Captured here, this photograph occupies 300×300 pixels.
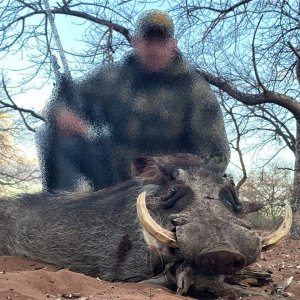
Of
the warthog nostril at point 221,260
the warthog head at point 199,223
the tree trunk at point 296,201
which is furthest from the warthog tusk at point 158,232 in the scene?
the tree trunk at point 296,201

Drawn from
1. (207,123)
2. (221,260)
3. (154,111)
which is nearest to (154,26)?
(154,111)

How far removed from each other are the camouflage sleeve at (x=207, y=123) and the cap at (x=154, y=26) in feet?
1.93

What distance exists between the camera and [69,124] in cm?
529

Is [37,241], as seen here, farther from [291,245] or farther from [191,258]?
[291,245]

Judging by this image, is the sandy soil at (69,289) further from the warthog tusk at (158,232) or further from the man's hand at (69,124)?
the man's hand at (69,124)

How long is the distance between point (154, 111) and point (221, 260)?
8.44ft

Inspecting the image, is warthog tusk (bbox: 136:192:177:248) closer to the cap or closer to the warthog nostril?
the warthog nostril

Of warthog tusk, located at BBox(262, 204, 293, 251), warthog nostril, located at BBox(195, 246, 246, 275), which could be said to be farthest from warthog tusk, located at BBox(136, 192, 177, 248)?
warthog tusk, located at BBox(262, 204, 293, 251)

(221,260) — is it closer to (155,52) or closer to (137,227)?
(137,227)

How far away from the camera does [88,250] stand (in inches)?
149

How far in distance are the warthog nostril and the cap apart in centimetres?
314

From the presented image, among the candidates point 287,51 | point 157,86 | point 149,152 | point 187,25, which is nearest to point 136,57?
point 157,86

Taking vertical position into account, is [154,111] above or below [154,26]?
below

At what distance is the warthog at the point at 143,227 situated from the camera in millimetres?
2742
